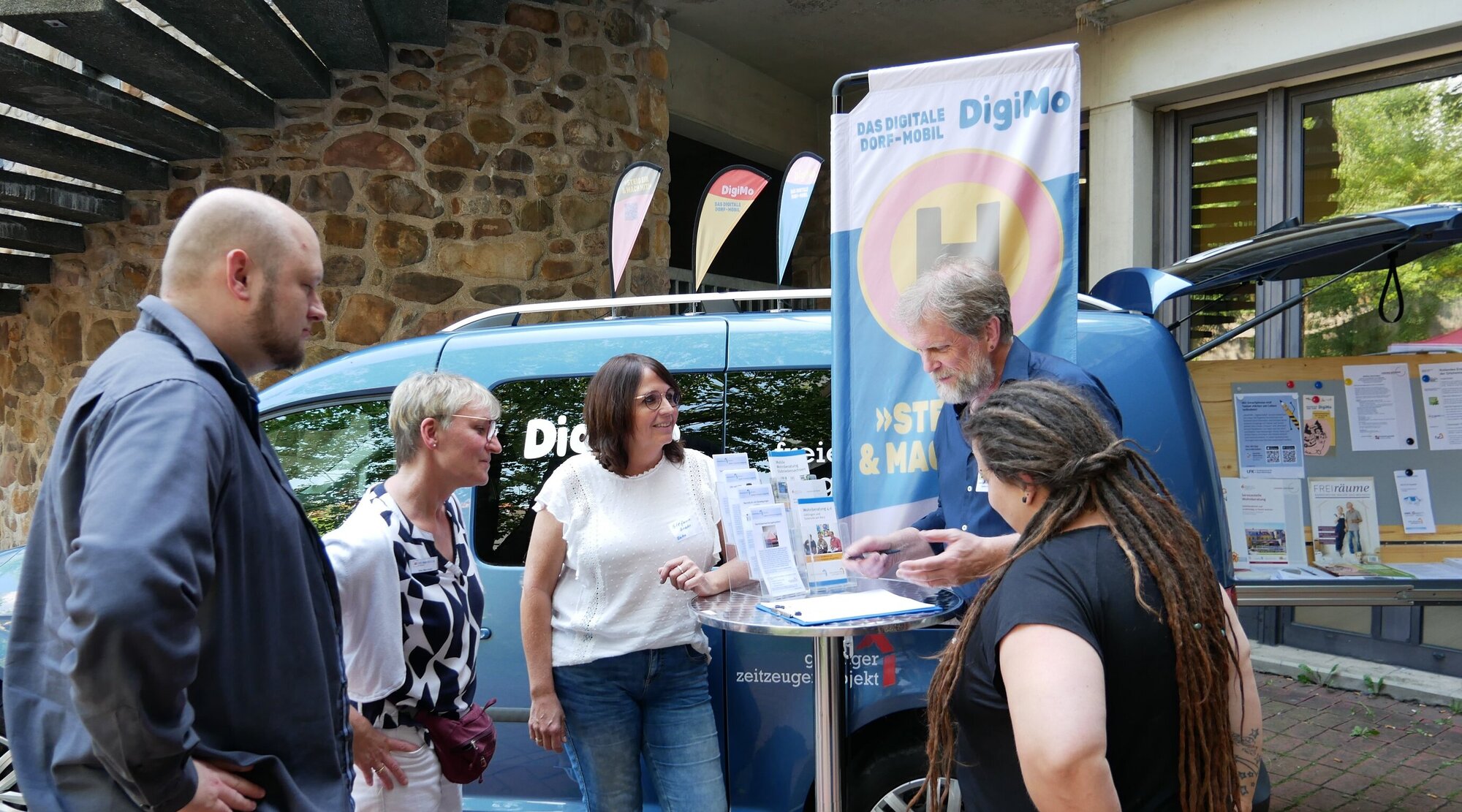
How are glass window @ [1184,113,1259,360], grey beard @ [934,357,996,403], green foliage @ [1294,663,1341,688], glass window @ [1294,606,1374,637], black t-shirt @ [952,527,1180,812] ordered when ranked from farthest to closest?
glass window @ [1184,113,1259,360]
glass window @ [1294,606,1374,637]
green foliage @ [1294,663,1341,688]
grey beard @ [934,357,996,403]
black t-shirt @ [952,527,1180,812]

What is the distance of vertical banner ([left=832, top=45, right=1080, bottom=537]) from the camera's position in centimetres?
277

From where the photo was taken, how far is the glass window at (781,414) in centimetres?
308

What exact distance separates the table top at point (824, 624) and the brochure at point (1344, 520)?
3.25 m

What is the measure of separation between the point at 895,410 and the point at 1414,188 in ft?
16.8

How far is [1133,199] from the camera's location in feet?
22.7

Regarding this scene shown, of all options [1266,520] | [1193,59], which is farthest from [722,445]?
[1193,59]

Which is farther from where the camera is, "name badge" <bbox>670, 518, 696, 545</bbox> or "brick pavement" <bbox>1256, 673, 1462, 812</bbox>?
"brick pavement" <bbox>1256, 673, 1462, 812</bbox>

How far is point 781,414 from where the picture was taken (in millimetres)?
3094

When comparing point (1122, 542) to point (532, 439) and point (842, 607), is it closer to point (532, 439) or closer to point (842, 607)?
point (842, 607)

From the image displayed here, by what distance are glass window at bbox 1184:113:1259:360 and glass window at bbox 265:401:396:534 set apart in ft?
18.1

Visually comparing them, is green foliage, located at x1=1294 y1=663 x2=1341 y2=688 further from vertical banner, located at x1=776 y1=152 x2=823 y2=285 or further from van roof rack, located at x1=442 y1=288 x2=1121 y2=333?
vertical banner, located at x1=776 y1=152 x2=823 y2=285

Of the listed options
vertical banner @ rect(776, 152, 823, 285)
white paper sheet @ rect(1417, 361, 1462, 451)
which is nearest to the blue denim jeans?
vertical banner @ rect(776, 152, 823, 285)

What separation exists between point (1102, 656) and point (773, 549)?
3.66 feet

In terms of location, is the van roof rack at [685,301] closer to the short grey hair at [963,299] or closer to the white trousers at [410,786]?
the short grey hair at [963,299]
